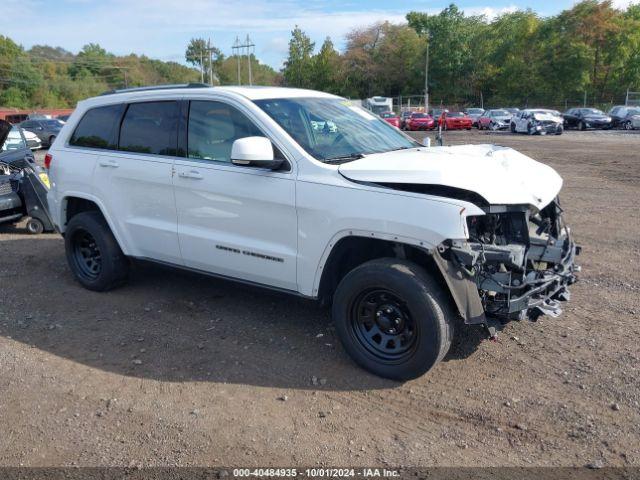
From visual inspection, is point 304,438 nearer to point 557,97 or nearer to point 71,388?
point 71,388

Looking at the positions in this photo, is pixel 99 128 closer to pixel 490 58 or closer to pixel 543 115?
Answer: pixel 543 115

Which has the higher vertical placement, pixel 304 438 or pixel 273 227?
pixel 273 227

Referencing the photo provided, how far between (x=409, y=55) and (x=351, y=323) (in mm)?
78459

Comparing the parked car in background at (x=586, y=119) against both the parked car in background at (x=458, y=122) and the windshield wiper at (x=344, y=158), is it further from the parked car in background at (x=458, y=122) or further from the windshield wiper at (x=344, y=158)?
the windshield wiper at (x=344, y=158)

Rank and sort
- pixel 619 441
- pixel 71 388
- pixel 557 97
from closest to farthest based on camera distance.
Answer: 1. pixel 619 441
2. pixel 71 388
3. pixel 557 97

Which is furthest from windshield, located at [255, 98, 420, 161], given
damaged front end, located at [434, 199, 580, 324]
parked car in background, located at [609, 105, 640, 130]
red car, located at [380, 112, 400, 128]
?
parked car in background, located at [609, 105, 640, 130]

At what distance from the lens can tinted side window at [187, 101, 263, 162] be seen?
460 centimetres

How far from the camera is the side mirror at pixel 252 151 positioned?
4.05 metres

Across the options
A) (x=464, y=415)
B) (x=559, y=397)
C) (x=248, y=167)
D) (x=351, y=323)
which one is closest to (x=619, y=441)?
(x=559, y=397)

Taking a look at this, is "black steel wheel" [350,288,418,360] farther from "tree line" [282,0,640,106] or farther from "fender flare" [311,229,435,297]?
"tree line" [282,0,640,106]

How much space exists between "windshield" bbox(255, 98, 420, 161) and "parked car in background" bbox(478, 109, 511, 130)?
120ft

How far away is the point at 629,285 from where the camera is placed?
5.74 m

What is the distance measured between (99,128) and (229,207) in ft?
6.62

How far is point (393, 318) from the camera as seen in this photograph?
3.99 meters
